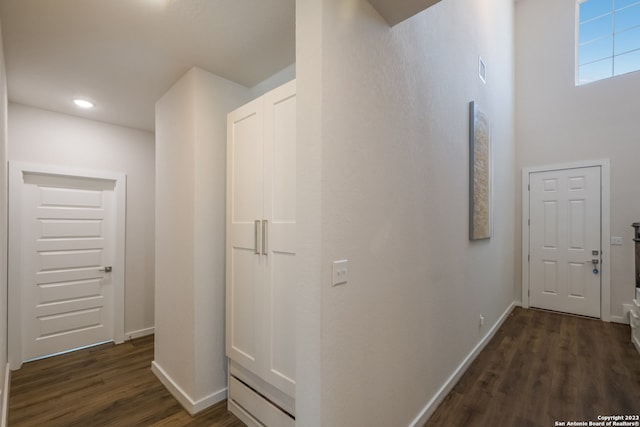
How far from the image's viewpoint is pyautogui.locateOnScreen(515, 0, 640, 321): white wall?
3.80m

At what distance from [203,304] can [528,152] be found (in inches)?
199

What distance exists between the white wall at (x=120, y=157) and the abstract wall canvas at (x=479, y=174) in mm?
3796

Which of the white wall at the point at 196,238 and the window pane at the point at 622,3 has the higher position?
the window pane at the point at 622,3

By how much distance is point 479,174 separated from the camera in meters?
2.85

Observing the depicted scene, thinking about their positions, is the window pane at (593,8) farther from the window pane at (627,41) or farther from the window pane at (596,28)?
the window pane at (627,41)

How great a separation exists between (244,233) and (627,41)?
5682 millimetres

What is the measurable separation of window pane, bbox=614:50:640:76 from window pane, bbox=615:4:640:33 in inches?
17.5

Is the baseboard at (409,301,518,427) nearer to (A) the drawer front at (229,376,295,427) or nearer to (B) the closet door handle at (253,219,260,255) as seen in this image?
(A) the drawer front at (229,376,295,427)

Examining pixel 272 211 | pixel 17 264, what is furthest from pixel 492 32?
pixel 17 264

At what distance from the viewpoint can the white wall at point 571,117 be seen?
380 centimetres

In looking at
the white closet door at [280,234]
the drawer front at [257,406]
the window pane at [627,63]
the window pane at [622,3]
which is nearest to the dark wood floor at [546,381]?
the drawer front at [257,406]

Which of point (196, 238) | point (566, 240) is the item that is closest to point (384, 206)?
point (196, 238)

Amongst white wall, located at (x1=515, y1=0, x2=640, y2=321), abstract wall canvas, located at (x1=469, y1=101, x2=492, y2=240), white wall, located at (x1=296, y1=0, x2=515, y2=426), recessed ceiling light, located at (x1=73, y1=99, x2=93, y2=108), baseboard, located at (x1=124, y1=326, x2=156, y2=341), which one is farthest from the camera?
white wall, located at (x1=515, y1=0, x2=640, y2=321)

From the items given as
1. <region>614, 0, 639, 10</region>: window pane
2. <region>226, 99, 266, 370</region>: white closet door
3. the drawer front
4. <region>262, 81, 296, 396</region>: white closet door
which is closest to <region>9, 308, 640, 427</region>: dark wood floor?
the drawer front
